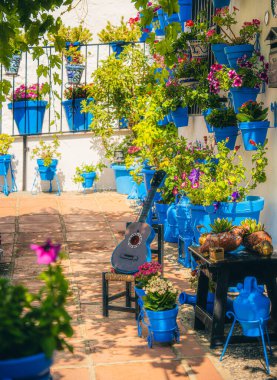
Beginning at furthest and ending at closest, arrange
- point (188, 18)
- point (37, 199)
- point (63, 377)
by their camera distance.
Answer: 1. point (37, 199)
2. point (188, 18)
3. point (63, 377)

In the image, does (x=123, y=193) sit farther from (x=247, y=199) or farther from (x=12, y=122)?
(x=247, y=199)

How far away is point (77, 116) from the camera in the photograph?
41.2 feet

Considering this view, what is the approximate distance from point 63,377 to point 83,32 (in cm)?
847

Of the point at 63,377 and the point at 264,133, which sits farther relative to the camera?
the point at 264,133

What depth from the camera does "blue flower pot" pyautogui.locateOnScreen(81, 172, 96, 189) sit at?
12016 mm

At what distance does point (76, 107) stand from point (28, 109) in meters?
0.81

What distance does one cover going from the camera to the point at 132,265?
20.9ft

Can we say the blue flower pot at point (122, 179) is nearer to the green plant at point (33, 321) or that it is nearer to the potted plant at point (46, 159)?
the potted plant at point (46, 159)

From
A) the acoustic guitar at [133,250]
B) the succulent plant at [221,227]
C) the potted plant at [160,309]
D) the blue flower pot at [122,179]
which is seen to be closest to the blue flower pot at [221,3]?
the acoustic guitar at [133,250]

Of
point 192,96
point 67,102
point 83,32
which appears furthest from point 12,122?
point 192,96

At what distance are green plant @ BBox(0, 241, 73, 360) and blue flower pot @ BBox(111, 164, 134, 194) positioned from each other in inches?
345

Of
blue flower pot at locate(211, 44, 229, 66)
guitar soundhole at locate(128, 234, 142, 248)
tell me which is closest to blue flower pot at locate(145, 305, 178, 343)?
guitar soundhole at locate(128, 234, 142, 248)

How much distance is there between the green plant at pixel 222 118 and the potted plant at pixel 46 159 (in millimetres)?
4762

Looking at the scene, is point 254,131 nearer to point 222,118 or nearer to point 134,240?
point 222,118
